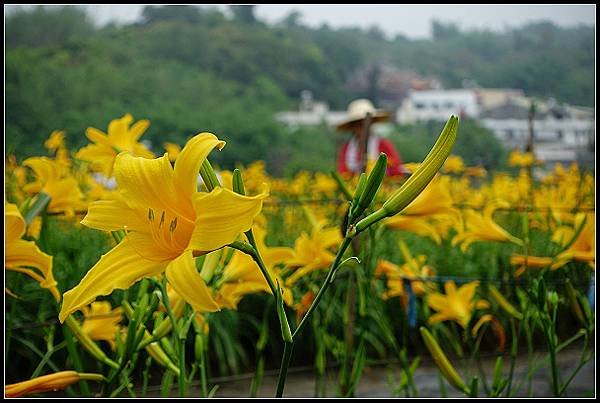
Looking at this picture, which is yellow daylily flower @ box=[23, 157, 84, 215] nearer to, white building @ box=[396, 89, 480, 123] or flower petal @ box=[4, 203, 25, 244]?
flower petal @ box=[4, 203, 25, 244]

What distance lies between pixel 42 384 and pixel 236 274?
244mm

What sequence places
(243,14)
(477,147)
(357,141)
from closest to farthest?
(357,141), (477,147), (243,14)

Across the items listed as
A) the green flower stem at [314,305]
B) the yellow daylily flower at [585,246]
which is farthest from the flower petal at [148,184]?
the yellow daylily flower at [585,246]

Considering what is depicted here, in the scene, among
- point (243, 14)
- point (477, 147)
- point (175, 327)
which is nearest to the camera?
point (175, 327)

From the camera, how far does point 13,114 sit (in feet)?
50.5

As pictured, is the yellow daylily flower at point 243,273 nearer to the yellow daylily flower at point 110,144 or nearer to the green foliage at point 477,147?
the yellow daylily flower at point 110,144

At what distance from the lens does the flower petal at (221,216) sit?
461 mm

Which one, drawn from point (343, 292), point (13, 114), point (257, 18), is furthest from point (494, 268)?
point (257, 18)

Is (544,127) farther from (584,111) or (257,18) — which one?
(257,18)

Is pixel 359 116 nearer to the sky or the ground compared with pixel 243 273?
nearer to the sky

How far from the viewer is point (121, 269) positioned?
512 millimetres

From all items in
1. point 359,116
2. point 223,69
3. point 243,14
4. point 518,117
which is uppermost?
point 243,14

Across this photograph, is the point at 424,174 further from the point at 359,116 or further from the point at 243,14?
the point at 243,14

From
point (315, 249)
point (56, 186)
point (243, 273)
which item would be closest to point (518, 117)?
point (315, 249)
